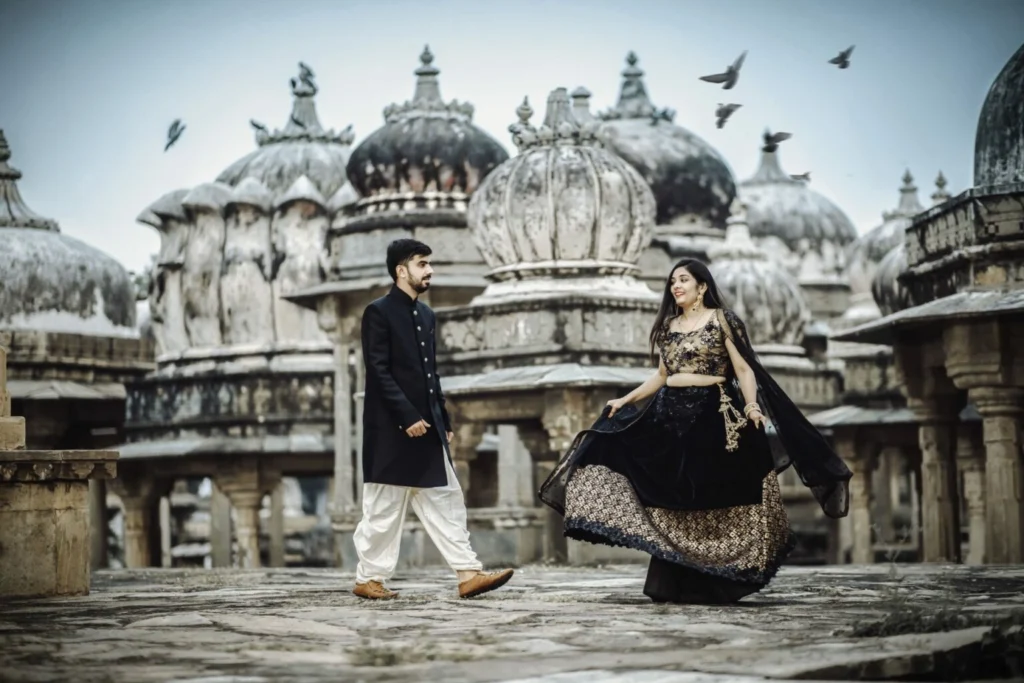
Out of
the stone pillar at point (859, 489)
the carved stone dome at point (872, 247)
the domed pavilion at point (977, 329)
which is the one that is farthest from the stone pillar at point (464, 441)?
the carved stone dome at point (872, 247)

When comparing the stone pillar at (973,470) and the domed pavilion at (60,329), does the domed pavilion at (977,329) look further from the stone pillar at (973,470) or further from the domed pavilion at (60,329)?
the domed pavilion at (60,329)

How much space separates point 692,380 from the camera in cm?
834

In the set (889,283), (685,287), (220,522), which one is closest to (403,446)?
(685,287)

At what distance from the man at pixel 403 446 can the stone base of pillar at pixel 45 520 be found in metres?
1.28

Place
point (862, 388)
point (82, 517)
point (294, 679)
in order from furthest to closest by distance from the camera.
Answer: point (862, 388)
point (82, 517)
point (294, 679)

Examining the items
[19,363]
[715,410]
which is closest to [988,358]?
[715,410]

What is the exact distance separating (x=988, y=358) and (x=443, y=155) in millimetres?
8870

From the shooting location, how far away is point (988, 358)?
531 inches

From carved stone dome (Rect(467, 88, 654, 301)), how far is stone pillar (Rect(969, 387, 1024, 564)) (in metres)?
3.74

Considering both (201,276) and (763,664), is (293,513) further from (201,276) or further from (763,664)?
(763,664)

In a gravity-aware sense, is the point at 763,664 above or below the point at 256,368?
below

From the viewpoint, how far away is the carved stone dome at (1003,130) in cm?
1414

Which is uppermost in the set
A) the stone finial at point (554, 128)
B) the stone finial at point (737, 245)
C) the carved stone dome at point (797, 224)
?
the carved stone dome at point (797, 224)

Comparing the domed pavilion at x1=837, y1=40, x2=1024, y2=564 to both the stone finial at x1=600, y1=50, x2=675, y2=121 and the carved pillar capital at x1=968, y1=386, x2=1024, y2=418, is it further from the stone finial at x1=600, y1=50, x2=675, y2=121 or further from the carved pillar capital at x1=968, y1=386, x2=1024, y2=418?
the stone finial at x1=600, y1=50, x2=675, y2=121
